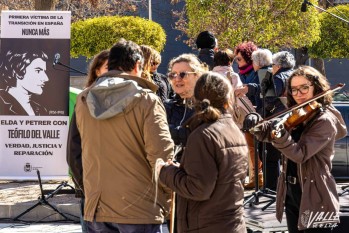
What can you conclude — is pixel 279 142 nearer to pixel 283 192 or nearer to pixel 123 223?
pixel 283 192

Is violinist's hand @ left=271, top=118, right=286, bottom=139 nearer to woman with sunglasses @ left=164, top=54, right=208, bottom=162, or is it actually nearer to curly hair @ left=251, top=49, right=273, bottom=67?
woman with sunglasses @ left=164, top=54, right=208, bottom=162

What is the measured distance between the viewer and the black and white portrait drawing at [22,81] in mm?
10039

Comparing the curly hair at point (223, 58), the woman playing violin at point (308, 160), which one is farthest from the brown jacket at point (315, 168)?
the curly hair at point (223, 58)

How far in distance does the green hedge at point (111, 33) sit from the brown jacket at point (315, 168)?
39.0 feet

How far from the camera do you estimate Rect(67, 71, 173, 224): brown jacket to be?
490cm

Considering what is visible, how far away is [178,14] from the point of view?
25500mm

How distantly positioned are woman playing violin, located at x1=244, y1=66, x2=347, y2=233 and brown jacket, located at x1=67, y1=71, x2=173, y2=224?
777 mm

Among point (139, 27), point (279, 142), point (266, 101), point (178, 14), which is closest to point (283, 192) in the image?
point (279, 142)

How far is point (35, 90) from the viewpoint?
33.0ft

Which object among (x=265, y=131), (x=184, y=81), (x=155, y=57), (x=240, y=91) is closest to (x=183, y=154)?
(x=265, y=131)

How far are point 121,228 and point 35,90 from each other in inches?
214

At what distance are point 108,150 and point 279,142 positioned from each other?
1196 millimetres

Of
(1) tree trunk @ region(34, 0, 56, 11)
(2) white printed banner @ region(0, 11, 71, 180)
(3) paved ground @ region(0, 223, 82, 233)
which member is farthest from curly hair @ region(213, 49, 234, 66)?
(1) tree trunk @ region(34, 0, 56, 11)

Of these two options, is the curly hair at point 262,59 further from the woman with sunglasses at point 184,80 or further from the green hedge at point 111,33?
the green hedge at point 111,33
